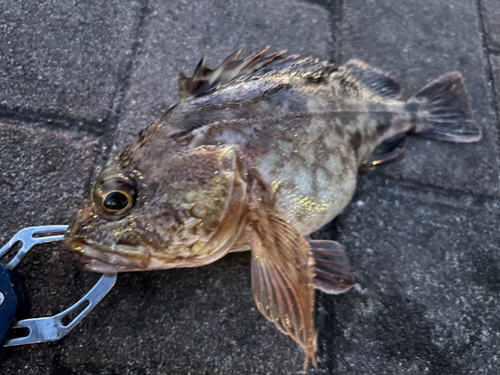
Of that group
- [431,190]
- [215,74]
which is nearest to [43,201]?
[215,74]

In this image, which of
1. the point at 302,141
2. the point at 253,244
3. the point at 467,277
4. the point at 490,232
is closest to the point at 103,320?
the point at 253,244

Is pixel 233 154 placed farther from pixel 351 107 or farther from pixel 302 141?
pixel 351 107

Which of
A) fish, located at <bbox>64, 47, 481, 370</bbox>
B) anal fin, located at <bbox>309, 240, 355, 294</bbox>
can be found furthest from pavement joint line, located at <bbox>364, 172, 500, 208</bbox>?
anal fin, located at <bbox>309, 240, 355, 294</bbox>

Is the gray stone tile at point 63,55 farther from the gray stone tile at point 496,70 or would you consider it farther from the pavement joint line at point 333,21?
the gray stone tile at point 496,70

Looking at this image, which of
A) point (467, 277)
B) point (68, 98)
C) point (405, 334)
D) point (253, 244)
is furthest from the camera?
point (68, 98)

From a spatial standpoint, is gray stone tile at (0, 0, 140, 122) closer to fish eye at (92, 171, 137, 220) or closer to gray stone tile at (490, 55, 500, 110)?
fish eye at (92, 171, 137, 220)
